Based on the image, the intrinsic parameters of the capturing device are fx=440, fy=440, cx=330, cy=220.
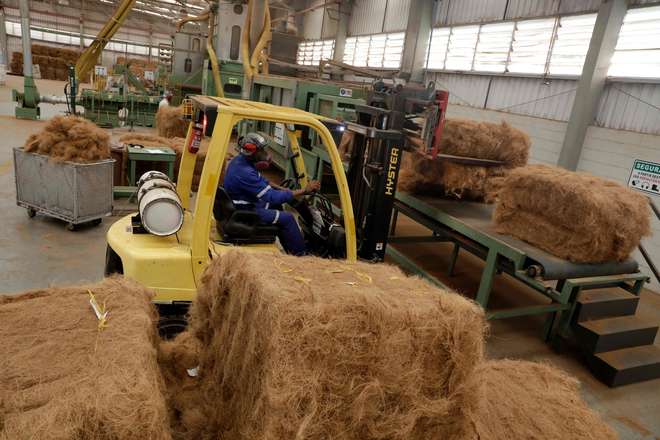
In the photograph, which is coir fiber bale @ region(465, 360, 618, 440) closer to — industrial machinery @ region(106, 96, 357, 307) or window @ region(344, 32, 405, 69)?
industrial machinery @ region(106, 96, 357, 307)

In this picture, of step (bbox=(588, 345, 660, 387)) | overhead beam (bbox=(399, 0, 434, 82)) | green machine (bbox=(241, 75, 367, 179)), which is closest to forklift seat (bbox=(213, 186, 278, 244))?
green machine (bbox=(241, 75, 367, 179))

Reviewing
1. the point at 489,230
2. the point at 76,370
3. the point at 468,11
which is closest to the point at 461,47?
the point at 468,11

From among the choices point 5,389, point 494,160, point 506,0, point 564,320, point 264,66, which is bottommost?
point 564,320

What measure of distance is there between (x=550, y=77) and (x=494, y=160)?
15.9ft

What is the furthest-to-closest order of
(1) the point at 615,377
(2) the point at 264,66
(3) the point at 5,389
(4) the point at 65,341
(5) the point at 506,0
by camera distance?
(2) the point at 264,66, (5) the point at 506,0, (1) the point at 615,377, (4) the point at 65,341, (3) the point at 5,389

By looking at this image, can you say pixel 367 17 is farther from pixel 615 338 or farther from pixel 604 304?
pixel 615 338

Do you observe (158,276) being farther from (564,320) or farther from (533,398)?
(564,320)

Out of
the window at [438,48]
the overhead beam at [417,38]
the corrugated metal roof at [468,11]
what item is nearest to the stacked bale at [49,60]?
the overhead beam at [417,38]

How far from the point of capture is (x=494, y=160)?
607 cm

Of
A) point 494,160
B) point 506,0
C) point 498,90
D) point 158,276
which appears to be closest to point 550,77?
point 498,90

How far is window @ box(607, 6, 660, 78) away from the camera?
7574 mm

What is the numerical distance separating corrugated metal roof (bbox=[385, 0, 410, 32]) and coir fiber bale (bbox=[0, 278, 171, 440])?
593 inches

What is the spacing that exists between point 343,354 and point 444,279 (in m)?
4.77

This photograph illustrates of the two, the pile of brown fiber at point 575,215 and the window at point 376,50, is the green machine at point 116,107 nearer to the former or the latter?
the window at point 376,50
